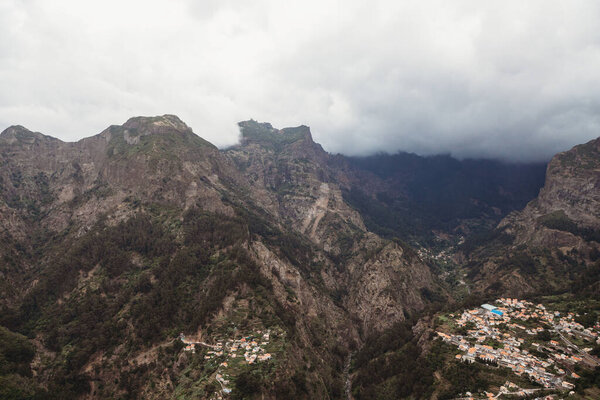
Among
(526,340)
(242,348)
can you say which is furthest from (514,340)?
(242,348)

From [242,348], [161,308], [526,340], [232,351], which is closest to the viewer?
[526,340]

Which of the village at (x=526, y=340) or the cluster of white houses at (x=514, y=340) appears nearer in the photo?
the village at (x=526, y=340)

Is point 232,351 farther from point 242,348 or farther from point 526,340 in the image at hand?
point 526,340

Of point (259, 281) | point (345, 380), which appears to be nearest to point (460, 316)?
point (345, 380)

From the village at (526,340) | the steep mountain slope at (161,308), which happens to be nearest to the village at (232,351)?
the steep mountain slope at (161,308)

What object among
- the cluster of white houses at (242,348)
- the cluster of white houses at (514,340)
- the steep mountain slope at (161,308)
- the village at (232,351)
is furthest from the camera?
the steep mountain slope at (161,308)

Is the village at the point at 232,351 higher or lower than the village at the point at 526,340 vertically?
higher

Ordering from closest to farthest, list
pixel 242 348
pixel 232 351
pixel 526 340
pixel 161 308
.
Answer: pixel 526 340
pixel 232 351
pixel 242 348
pixel 161 308

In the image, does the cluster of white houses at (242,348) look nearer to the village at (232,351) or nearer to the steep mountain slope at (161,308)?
the village at (232,351)
